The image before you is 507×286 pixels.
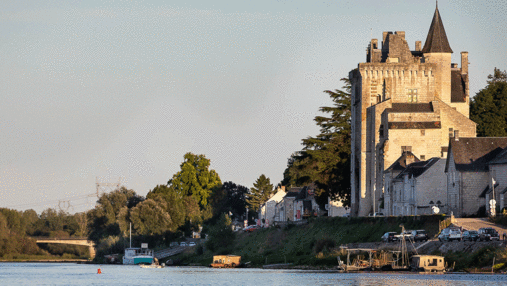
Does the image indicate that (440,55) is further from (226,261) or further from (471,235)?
(471,235)

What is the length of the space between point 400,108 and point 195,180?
60.0 meters

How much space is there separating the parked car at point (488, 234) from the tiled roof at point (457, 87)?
41860mm

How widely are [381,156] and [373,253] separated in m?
24.7

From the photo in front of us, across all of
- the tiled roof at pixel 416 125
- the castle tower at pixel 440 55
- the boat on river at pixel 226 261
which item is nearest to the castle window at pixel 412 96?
the castle tower at pixel 440 55

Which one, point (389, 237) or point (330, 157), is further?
point (330, 157)

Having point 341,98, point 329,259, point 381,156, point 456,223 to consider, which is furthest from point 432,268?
point 341,98

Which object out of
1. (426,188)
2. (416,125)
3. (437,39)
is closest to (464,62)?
(437,39)

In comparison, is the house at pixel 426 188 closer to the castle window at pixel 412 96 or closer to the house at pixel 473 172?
the house at pixel 473 172

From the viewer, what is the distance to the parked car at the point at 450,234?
62.7m

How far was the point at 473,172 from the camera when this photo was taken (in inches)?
2950

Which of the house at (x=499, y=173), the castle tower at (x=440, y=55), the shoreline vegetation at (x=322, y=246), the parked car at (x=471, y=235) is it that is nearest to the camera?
the shoreline vegetation at (x=322, y=246)

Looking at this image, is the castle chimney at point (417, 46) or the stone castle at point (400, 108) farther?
the castle chimney at point (417, 46)

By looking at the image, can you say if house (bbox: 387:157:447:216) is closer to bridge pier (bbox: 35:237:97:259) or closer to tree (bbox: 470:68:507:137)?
tree (bbox: 470:68:507:137)

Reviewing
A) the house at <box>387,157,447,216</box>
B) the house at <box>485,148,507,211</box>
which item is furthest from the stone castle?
the house at <box>485,148,507,211</box>
